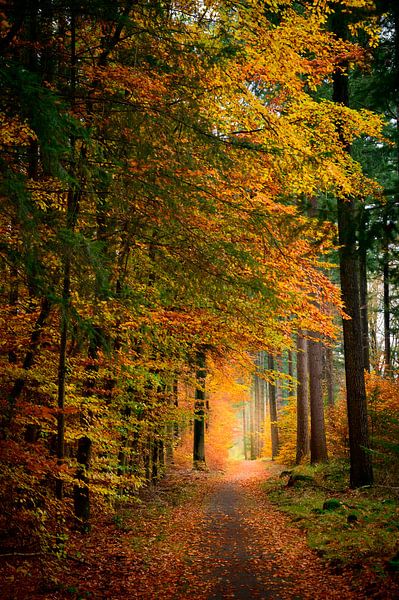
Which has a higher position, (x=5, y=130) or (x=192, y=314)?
(x=5, y=130)

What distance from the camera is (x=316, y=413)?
15.7 m

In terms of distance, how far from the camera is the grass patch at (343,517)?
6488mm

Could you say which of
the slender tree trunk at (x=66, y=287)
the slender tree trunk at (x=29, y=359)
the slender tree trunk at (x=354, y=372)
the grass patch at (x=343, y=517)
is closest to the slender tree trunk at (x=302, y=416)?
the grass patch at (x=343, y=517)

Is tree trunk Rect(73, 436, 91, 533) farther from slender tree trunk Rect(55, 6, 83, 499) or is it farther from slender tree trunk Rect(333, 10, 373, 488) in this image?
slender tree trunk Rect(333, 10, 373, 488)

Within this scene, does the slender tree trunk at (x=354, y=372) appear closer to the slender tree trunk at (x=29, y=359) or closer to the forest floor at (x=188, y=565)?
the forest floor at (x=188, y=565)

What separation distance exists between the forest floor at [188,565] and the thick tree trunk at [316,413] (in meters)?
4.57

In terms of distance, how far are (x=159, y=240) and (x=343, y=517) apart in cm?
644

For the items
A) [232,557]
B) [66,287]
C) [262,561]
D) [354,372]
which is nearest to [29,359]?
[66,287]

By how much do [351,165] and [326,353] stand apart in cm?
1936

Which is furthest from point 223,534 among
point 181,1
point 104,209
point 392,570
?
point 181,1

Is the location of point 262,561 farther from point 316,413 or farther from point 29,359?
point 316,413

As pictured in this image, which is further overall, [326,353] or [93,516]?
[326,353]

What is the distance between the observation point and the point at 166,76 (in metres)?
6.36

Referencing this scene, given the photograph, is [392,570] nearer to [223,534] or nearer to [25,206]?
[223,534]
